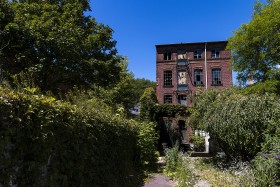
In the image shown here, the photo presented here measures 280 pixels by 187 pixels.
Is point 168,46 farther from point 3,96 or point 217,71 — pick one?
point 3,96

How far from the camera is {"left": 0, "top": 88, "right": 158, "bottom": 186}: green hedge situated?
107 inches

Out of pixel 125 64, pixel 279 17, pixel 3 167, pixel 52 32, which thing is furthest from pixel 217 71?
pixel 3 167

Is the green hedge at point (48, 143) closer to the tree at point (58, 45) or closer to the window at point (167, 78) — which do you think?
the tree at point (58, 45)

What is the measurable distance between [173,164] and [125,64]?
70.1 ft

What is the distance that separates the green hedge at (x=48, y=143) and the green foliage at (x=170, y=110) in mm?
17096

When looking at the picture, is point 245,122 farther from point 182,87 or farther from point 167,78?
point 167,78

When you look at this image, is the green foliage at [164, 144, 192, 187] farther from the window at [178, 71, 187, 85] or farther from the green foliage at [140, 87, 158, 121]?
the window at [178, 71, 187, 85]

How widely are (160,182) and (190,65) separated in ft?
88.7

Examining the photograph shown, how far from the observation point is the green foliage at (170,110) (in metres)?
22.9

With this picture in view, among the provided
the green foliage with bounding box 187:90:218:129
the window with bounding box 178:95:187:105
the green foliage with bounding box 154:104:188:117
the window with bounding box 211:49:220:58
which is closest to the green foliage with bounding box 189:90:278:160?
the green foliage with bounding box 187:90:218:129

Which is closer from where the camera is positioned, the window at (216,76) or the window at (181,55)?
the window at (216,76)

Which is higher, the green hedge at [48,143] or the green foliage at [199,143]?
the green hedge at [48,143]

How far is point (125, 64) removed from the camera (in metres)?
31.6

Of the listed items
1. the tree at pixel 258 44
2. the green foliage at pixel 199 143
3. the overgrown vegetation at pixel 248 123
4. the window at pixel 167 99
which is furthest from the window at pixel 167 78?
the overgrown vegetation at pixel 248 123
